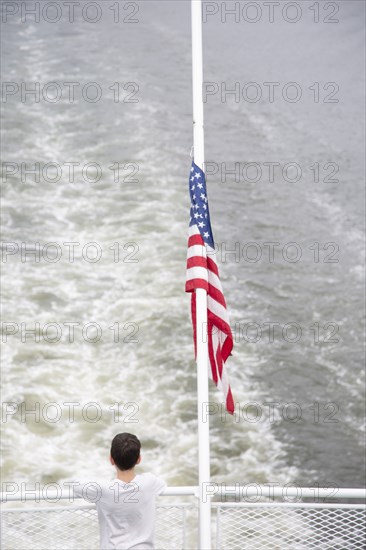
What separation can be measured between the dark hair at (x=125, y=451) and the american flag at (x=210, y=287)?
158 centimetres

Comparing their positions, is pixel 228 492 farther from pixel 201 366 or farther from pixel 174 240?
pixel 174 240

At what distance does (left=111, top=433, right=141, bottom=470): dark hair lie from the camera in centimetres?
412

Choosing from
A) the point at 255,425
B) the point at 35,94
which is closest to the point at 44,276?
the point at 255,425

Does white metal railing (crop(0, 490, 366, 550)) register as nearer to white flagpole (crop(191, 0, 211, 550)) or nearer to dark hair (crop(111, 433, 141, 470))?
white flagpole (crop(191, 0, 211, 550))

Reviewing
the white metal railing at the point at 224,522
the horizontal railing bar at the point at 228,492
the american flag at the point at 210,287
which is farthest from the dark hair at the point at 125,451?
the american flag at the point at 210,287

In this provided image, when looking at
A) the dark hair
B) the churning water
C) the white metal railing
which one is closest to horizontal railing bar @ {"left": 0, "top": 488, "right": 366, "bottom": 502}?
the white metal railing

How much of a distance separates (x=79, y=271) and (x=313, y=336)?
137 inches

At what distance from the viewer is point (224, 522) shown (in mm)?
7207

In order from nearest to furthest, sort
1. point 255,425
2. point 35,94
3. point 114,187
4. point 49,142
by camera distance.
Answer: point 255,425, point 114,187, point 49,142, point 35,94

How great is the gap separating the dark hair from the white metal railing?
49 cm

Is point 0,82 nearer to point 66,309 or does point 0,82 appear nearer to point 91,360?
point 66,309

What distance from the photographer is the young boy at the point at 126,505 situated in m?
4.18

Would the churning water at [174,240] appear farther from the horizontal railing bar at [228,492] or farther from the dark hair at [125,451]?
the dark hair at [125,451]

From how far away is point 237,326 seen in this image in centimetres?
1170
